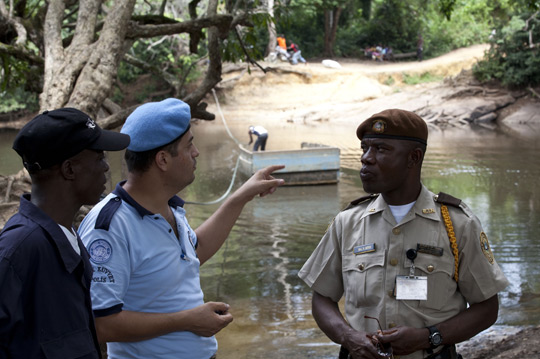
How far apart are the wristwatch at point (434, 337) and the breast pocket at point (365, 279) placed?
Result: 0.24 metres

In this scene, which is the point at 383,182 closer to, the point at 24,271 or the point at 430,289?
the point at 430,289

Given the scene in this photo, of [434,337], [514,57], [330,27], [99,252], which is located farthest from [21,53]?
[330,27]

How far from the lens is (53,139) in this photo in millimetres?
1992

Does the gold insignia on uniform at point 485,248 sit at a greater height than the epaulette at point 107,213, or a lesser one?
lesser

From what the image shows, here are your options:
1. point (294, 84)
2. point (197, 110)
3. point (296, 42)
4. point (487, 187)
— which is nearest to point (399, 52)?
point (296, 42)

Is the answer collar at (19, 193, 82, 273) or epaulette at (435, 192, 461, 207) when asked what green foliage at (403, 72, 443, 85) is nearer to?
epaulette at (435, 192, 461, 207)

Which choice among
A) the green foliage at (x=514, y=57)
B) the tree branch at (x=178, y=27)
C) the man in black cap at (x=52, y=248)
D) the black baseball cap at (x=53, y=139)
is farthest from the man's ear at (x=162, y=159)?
the green foliage at (x=514, y=57)

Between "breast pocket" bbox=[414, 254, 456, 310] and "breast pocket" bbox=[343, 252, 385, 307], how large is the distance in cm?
17

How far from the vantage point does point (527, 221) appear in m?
11.5

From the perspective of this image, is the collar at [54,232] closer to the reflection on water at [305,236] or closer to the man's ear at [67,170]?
the man's ear at [67,170]

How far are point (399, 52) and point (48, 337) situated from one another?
1500 inches

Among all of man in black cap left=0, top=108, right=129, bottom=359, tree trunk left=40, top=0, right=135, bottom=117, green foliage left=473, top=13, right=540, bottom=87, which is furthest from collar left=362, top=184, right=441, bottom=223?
green foliage left=473, top=13, right=540, bottom=87

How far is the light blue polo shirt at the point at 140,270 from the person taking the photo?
227cm

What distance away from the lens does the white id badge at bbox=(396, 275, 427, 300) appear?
8.41 ft
